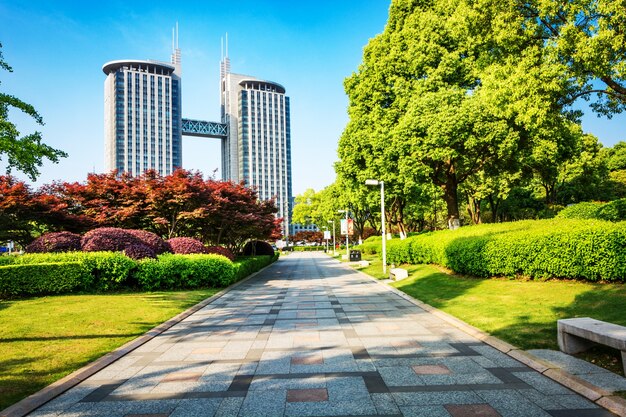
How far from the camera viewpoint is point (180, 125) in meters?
152

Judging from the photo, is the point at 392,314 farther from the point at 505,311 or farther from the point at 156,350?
the point at 156,350

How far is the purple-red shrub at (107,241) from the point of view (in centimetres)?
1498

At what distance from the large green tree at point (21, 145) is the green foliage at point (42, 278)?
2977mm

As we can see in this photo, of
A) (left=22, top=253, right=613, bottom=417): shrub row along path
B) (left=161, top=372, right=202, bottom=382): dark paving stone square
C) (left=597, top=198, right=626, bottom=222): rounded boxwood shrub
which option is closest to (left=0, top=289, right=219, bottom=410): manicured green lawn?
(left=22, top=253, right=613, bottom=417): shrub row along path

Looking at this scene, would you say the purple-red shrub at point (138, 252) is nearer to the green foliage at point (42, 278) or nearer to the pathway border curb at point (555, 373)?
the green foliage at point (42, 278)

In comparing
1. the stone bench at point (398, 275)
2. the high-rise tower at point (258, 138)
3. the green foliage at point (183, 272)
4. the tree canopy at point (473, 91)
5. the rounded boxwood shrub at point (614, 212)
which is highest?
the high-rise tower at point (258, 138)

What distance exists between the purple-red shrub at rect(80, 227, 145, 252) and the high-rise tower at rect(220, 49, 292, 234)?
145852mm

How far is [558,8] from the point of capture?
10.4 m

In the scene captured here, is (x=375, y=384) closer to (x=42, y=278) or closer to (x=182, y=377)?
(x=182, y=377)

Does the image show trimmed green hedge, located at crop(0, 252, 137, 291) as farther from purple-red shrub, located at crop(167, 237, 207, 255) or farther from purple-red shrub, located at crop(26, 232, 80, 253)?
purple-red shrub, located at crop(167, 237, 207, 255)

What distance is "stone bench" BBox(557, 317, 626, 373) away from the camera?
4.85 metres

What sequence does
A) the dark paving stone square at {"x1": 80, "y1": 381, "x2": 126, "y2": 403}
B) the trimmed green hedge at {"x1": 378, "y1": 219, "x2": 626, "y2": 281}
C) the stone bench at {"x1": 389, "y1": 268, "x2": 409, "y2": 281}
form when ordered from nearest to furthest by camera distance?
the dark paving stone square at {"x1": 80, "y1": 381, "x2": 126, "y2": 403}
the trimmed green hedge at {"x1": 378, "y1": 219, "x2": 626, "y2": 281}
the stone bench at {"x1": 389, "y1": 268, "x2": 409, "y2": 281}

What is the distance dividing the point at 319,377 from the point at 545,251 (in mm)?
9161

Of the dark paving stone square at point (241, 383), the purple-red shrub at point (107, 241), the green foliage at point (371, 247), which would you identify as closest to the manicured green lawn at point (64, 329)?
the dark paving stone square at point (241, 383)
